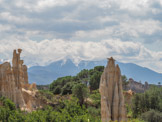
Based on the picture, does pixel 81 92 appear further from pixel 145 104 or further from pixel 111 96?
pixel 111 96

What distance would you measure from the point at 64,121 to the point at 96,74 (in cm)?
5508

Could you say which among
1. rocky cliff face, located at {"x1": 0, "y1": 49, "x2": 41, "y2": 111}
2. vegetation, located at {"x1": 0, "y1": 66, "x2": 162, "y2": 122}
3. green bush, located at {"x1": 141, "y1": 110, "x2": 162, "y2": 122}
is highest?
rocky cliff face, located at {"x1": 0, "y1": 49, "x2": 41, "y2": 111}

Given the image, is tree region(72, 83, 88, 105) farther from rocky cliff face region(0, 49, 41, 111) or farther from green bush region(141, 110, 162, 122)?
green bush region(141, 110, 162, 122)

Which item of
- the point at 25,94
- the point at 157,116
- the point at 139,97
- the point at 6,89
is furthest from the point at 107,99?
the point at 25,94

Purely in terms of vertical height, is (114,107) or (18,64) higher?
(18,64)

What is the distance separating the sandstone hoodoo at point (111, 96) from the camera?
29.8 metres

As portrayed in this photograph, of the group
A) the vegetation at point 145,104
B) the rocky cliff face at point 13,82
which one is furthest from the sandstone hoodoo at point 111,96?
the rocky cliff face at point 13,82

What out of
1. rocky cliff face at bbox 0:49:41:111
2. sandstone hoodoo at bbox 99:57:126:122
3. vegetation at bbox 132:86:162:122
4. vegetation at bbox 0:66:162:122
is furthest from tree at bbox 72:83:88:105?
sandstone hoodoo at bbox 99:57:126:122

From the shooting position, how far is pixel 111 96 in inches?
1206

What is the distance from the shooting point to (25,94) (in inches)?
2469

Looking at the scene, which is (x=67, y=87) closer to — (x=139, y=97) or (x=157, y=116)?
(x=139, y=97)

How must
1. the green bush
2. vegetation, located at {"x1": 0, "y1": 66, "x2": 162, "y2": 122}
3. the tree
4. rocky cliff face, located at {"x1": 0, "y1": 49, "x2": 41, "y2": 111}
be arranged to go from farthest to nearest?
the tree < rocky cliff face, located at {"x1": 0, "y1": 49, "x2": 41, "y2": 111} < the green bush < vegetation, located at {"x1": 0, "y1": 66, "x2": 162, "y2": 122}

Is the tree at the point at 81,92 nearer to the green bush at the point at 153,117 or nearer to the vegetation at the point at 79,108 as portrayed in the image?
the vegetation at the point at 79,108

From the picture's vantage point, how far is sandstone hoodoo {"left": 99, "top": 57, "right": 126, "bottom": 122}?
97.9 ft
